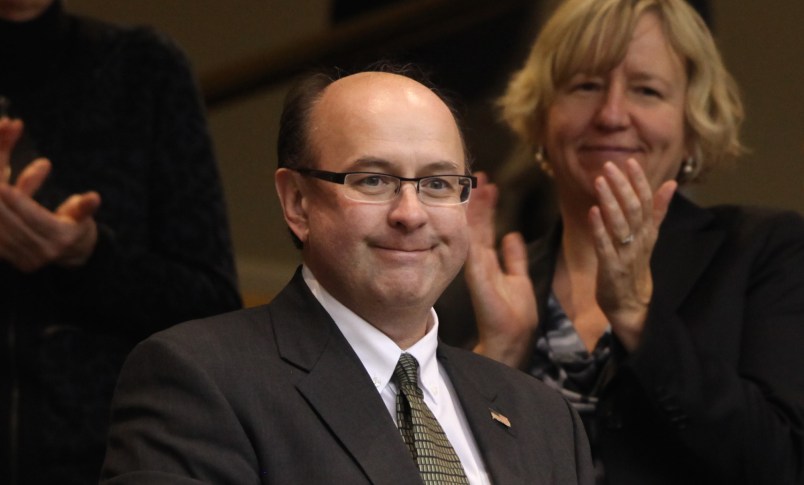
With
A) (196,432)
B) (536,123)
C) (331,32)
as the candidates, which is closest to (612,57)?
(536,123)

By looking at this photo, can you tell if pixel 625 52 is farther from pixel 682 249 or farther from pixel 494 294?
pixel 494 294

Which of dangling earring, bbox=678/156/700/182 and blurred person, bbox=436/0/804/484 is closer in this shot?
blurred person, bbox=436/0/804/484

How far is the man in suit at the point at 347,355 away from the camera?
1925 mm

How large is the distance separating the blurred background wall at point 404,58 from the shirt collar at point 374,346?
1.29 m

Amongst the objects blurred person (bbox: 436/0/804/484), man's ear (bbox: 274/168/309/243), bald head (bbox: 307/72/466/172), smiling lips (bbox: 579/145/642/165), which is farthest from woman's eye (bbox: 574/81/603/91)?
man's ear (bbox: 274/168/309/243)

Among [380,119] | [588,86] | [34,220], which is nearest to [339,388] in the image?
[380,119]

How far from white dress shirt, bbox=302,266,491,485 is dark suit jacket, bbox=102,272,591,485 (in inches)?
0.6

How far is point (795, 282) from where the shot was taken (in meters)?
2.85

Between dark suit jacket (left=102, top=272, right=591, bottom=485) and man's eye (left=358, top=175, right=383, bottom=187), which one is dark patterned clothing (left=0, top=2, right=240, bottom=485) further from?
man's eye (left=358, top=175, right=383, bottom=187)

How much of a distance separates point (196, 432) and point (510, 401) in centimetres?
56

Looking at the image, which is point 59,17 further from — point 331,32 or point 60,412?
point 331,32

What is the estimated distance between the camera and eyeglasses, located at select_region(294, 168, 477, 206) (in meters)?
2.11

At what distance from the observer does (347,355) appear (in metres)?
2.10

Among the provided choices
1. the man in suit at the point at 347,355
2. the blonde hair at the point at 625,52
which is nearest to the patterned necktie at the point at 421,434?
the man in suit at the point at 347,355
